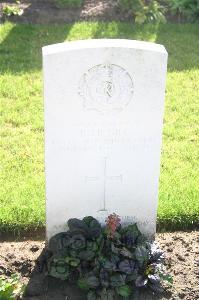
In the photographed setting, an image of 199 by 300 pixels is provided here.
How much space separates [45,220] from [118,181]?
679 millimetres

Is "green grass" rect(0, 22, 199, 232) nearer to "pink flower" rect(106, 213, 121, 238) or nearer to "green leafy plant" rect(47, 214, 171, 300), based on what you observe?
"green leafy plant" rect(47, 214, 171, 300)

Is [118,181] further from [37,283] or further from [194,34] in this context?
[194,34]

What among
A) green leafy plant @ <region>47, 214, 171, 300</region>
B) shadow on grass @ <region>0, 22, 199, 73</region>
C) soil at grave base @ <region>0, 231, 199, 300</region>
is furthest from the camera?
shadow on grass @ <region>0, 22, 199, 73</region>

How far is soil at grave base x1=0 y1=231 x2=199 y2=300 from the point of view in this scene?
388 cm

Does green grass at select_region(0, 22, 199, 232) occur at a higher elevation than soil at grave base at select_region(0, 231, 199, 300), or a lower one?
higher

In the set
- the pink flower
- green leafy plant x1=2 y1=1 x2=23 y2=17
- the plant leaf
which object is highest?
green leafy plant x1=2 y1=1 x2=23 y2=17

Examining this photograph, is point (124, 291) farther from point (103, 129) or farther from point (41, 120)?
point (41, 120)

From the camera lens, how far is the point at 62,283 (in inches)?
155

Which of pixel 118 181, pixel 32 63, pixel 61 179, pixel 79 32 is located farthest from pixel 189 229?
pixel 79 32

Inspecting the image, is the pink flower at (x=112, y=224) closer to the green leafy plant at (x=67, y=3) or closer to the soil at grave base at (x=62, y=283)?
the soil at grave base at (x=62, y=283)

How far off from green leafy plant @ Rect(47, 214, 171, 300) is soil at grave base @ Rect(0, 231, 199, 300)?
0.09 m

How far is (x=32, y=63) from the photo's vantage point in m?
7.02

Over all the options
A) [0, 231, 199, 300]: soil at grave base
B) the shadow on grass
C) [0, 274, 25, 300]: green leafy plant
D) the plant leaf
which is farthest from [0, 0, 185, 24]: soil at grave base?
the plant leaf

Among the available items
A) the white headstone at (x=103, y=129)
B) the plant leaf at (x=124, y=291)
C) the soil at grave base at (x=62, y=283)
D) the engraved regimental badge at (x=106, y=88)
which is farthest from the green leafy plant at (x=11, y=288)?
the engraved regimental badge at (x=106, y=88)
